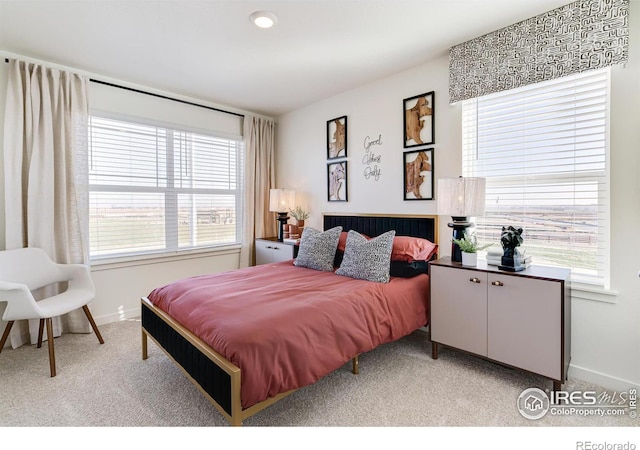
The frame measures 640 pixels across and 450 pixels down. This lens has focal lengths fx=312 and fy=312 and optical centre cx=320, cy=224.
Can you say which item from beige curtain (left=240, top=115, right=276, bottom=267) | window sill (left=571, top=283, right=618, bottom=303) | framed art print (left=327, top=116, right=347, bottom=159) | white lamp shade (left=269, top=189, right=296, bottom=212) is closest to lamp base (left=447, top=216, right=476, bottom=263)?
window sill (left=571, top=283, right=618, bottom=303)

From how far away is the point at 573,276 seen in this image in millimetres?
2227

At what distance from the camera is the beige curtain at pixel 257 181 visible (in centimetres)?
428

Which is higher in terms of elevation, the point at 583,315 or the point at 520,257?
the point at 520,257

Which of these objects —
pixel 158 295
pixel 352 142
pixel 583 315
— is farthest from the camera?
pixel 352 142

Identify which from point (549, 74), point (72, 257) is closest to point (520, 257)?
point (549, 74)

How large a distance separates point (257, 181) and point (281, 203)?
59cm

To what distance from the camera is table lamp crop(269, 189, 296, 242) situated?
4078mm

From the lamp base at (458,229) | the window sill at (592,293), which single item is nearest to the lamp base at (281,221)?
the lamp base at (458,229)

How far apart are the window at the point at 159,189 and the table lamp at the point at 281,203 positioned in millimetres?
561

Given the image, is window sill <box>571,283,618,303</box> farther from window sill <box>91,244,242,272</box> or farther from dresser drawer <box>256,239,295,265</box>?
window sill <box>91,244,242,272</box>

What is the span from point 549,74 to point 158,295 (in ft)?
10.7


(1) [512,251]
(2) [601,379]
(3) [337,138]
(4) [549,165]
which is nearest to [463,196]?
(1) [512,251]

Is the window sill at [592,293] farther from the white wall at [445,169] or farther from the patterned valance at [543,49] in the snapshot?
the patterned valance at [543,49]
